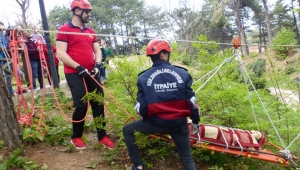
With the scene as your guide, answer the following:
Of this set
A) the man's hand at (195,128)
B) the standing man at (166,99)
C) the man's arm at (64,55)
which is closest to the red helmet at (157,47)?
the standing man at (166,99)

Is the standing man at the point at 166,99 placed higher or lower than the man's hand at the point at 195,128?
higher

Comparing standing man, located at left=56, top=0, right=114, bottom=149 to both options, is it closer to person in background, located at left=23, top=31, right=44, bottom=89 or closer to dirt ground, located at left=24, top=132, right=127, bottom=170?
dirt ground, located at left=24, top=132, right=127, bottom=170

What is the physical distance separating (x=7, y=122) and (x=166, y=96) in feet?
6.45

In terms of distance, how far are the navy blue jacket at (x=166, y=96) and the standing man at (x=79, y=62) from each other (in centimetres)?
91

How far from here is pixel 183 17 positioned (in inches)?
1057

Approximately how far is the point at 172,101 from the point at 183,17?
83.3 feet

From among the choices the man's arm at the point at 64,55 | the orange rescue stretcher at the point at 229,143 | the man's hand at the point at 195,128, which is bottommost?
the orange rescue stretcher at the point at 229,143

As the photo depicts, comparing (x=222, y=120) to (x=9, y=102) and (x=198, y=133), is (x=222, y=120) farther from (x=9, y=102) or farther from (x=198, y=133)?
(x=9, y=102)

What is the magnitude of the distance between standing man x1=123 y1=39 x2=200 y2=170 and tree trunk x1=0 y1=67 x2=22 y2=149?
5.30 ft

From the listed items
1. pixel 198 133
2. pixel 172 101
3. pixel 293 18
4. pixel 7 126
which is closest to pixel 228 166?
pixel 198 133

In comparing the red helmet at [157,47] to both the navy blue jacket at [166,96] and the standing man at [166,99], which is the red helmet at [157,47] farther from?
the navy blue jacket at [166,96]

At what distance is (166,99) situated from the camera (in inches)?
104

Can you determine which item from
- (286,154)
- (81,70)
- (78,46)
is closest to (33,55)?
(78,46)

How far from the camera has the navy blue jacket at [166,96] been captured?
264cm
